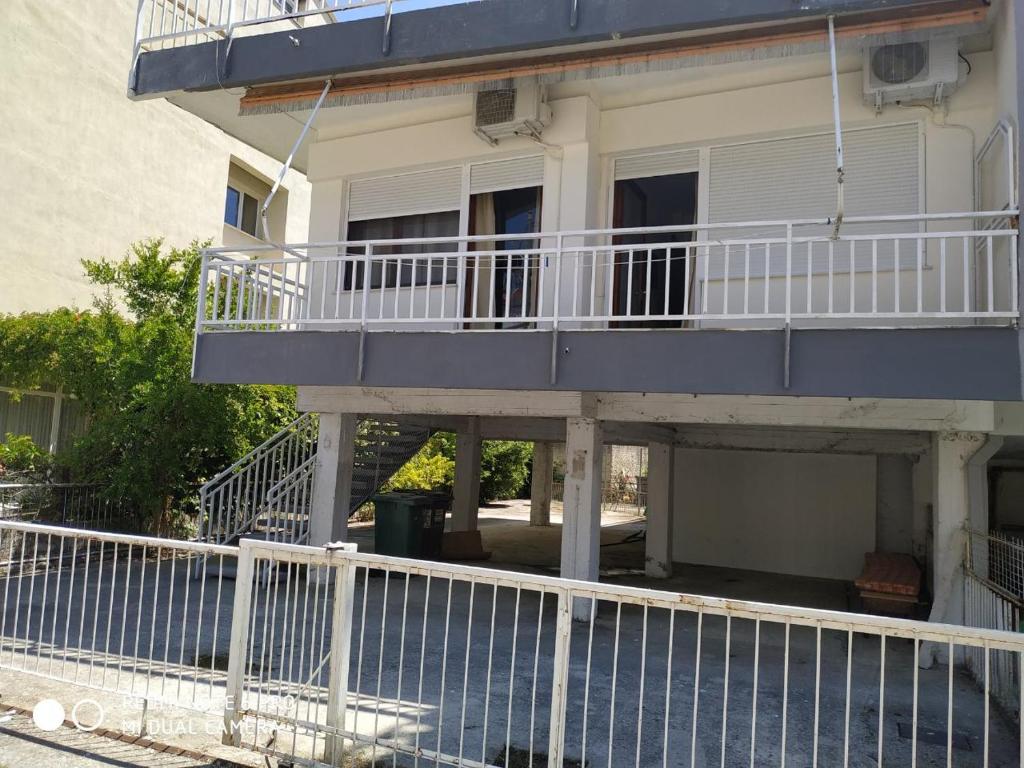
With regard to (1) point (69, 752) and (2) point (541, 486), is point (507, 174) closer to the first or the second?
(1) point (69, 752)

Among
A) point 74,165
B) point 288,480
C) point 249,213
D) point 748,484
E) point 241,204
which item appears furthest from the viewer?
point 249,213

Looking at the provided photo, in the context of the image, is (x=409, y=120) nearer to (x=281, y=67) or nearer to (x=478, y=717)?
(x=281, y=67)

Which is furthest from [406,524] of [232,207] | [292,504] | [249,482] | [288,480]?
[232,207]

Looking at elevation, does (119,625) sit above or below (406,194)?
below

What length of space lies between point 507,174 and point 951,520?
236 inches

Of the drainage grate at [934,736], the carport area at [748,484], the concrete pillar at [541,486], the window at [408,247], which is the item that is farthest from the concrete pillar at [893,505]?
the concrete pillar at [541,486]

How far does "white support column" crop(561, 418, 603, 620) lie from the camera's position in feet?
27.6

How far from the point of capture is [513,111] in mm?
8195

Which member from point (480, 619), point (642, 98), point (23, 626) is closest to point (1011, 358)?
point (642, 98)

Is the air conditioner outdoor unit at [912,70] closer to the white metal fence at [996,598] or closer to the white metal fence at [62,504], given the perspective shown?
the white metal fence at [996,598]

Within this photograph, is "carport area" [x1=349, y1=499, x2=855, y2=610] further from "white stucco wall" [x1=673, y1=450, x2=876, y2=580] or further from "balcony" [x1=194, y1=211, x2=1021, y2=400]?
"balcony" [x1=194, y1=211, x2=1021, y2=400]

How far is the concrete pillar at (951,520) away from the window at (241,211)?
18.7 metres

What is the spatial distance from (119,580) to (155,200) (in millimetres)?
11019

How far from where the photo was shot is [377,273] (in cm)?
958
